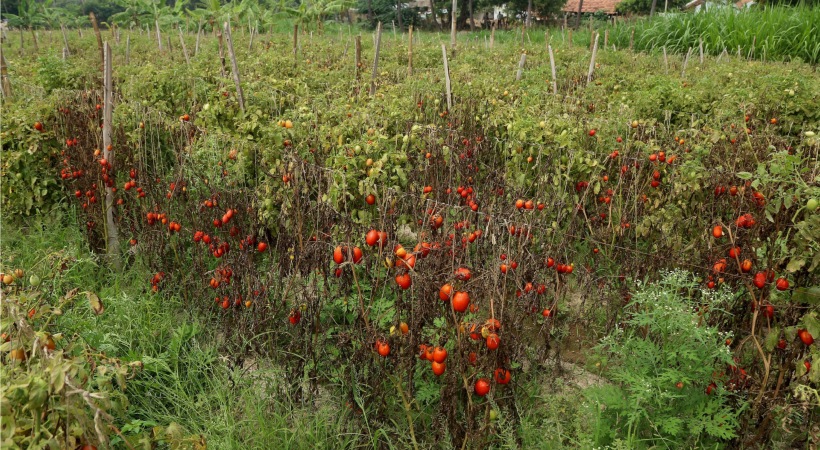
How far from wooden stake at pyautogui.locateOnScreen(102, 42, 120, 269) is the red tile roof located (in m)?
33.6

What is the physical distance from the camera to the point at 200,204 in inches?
139

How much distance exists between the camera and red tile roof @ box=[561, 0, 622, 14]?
1335 inches

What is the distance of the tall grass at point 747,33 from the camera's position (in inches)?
474

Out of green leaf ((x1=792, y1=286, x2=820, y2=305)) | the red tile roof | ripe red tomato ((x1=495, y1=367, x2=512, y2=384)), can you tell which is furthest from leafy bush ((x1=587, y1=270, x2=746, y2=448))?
the red tile roof

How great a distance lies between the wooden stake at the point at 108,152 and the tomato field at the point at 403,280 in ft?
0.08

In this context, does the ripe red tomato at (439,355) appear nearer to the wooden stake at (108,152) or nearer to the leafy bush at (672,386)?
the leafy bush at (672,386)

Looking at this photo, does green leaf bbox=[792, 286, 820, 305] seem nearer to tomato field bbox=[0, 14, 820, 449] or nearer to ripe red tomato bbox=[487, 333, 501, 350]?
tomato field bbox=[0, 14, 820, 449]

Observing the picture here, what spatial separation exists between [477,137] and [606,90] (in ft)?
10.4

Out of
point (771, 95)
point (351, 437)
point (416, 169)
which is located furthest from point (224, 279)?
point (771, 95)

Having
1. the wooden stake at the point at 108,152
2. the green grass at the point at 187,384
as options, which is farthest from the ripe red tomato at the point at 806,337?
the wooden stake at the point at 108,152

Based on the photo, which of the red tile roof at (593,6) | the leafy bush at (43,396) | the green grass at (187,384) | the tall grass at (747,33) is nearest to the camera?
the leafy bush at (43,396)

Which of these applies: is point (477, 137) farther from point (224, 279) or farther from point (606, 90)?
point (606, 90)

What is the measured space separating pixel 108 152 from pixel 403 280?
115 inches

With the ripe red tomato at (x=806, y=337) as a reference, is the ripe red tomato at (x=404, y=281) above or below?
above
